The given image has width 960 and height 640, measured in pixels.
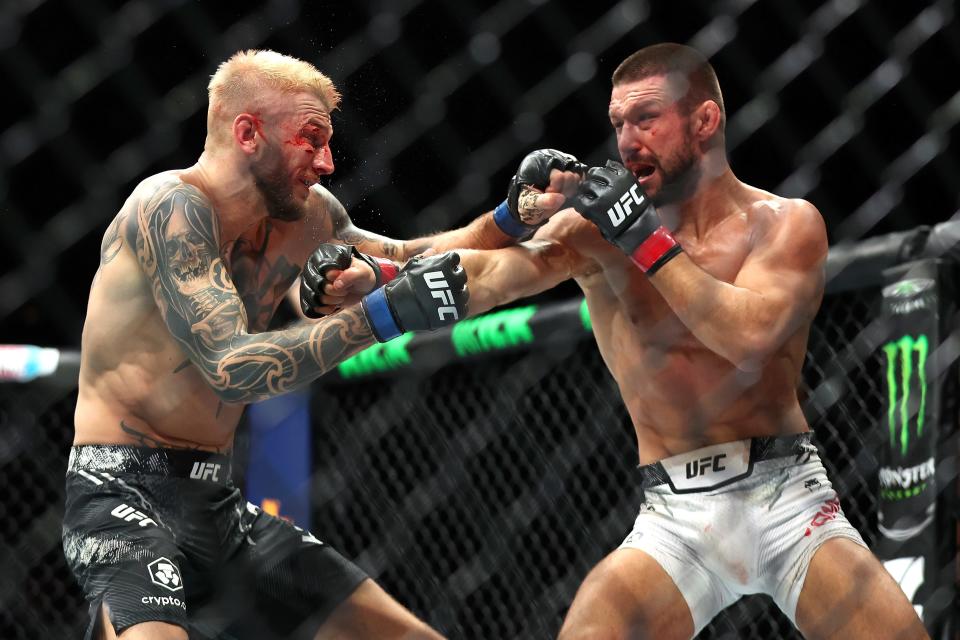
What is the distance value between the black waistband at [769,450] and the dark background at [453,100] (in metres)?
1.29

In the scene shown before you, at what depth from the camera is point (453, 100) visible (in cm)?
400

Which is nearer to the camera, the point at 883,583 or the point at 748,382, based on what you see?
the point at 883,583

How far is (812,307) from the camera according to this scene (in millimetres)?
2152

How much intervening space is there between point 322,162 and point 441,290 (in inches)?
14.5

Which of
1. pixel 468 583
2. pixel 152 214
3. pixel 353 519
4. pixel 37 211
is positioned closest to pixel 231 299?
pixel 152 214

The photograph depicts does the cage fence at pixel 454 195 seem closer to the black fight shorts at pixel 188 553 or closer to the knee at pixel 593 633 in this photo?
the knee at pixel 593 633

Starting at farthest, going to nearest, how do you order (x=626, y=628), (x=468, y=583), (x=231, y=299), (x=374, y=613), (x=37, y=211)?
1. (x=37, y=211)
2. (x=468, y=583)
3. (x=374, y=613)
4. (x=626, y=628)
5. (x=231, y=299)

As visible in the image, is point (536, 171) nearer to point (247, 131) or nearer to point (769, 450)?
point (247, 131)

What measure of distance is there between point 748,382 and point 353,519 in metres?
1.87

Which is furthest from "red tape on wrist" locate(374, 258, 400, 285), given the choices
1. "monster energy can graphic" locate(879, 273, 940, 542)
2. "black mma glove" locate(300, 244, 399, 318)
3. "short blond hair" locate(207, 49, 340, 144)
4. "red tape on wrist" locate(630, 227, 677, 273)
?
"monster energy can graphic" locate(879, 273, 940, 542)

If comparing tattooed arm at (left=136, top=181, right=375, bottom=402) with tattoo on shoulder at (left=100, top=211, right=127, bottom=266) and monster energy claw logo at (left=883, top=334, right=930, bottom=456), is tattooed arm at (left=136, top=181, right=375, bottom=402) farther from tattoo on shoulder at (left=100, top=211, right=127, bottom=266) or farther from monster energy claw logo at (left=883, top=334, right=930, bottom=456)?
monster energy claw logo at (left=883, top=334, right=930, bottom=456)

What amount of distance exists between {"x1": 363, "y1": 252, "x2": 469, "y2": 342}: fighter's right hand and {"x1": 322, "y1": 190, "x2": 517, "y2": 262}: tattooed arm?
1.59ft

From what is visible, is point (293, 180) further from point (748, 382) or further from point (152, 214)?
point (748, 382)

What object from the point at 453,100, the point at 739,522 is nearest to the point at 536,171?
the point at 739,522
